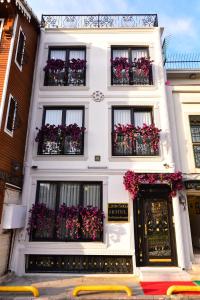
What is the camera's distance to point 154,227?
947 centimetres

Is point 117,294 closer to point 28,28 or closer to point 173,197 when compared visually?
point 173,197

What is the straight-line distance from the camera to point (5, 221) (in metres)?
8.34

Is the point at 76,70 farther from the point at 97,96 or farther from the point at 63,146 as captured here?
the point at 63,146

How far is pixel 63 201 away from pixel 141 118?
5.18 m

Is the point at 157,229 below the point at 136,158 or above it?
below

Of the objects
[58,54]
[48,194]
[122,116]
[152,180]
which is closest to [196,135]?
[152,180]

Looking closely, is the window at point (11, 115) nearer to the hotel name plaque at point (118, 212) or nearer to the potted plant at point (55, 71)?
the potted plant at point (55, 71)

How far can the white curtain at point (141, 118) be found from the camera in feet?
36.1

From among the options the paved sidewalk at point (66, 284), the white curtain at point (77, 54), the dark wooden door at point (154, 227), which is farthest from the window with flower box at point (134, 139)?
the paved sidewalk at point (66, 284)

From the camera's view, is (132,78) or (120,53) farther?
(120,53)

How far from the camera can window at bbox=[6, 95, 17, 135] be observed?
29.9 ft

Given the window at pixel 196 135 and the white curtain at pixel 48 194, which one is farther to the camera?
the window at pixel 196 135

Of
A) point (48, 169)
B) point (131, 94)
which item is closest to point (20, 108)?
point (48, 169)

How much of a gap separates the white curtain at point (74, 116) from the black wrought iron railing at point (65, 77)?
1415 millimetres
